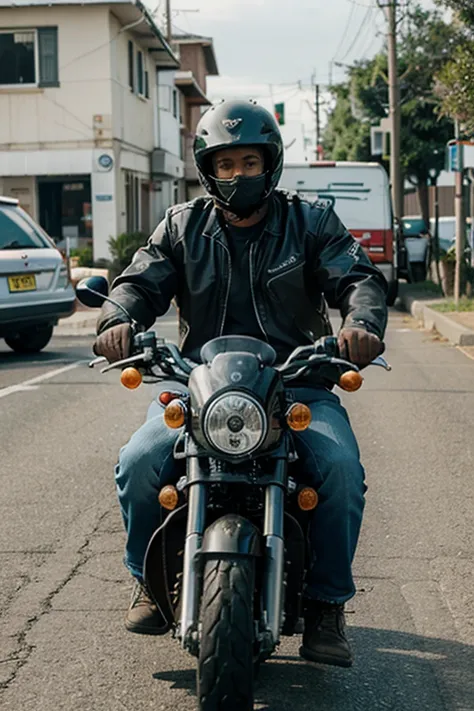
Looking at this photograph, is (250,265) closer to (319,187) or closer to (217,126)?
(217,126)

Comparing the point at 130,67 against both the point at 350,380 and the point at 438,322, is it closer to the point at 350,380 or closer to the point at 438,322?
the point at 438,322

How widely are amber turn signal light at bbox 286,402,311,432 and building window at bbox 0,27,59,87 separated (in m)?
28.8

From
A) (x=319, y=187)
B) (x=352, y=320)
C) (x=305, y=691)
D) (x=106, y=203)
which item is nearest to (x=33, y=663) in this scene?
(x=305, y=691)

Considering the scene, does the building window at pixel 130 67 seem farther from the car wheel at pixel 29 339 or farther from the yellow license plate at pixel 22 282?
the yellow license plate at pixel 22 282

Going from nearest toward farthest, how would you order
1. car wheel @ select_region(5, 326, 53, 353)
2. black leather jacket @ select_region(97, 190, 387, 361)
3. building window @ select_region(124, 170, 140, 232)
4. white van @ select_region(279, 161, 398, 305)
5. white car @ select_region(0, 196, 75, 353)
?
black leather jacket @ select_region(97, 190, 387, 361), white car @ select_region(0, 196, 75, 353), car wheel @ select_region(5, 326, 53, 353), white van @ select_region(279, 161, 398, 305), building window @ select_region(124, 170, 140, 232)

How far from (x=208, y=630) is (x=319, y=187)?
19.8 meters

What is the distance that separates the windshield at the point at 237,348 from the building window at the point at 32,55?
28713mm

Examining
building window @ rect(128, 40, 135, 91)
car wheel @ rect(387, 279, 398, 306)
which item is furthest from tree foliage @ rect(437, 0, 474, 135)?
building window @ rect(128, 40, 135, 91)

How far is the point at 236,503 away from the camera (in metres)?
3.62

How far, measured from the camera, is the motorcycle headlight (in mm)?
3453

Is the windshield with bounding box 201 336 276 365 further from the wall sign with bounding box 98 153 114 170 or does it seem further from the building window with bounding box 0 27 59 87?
the building window with bounding box 0 27 59 87

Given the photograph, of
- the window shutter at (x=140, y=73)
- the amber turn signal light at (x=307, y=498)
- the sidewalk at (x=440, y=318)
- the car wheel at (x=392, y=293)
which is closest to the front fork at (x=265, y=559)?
the amber turn signal light at (x=307, y=498)

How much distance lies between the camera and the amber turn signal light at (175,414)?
142 inches

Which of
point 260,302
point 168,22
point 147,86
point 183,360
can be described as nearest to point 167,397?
point 183,360
